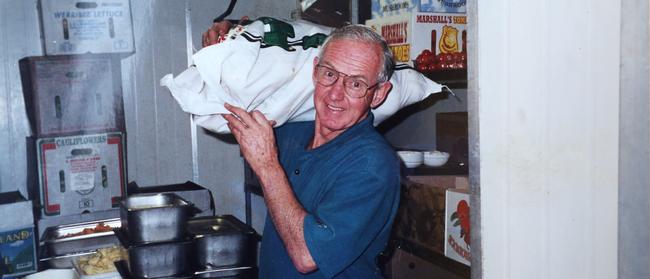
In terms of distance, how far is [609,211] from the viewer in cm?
120

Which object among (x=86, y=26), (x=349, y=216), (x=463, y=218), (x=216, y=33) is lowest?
(x=463, y=218)

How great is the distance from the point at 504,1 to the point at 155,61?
3.73 m

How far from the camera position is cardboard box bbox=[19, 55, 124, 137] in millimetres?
3814

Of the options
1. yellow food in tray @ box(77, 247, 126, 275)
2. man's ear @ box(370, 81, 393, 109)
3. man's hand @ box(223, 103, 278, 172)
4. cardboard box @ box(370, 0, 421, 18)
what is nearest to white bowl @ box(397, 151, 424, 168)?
cardboard box @ box(370, 0, 421, 18)

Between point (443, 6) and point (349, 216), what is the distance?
1569mm

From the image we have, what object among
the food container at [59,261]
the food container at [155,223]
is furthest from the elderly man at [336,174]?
the food container at [59,261]

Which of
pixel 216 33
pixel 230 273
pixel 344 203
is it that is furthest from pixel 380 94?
pixel 230 273

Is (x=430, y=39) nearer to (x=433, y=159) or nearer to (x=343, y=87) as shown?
(x=433, y=159)

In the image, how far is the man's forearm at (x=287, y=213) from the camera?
1.56 m

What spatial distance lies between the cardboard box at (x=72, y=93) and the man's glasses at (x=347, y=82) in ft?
8.83

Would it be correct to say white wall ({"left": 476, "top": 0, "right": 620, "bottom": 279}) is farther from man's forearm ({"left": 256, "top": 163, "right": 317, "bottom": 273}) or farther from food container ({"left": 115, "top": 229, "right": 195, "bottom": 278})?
food container ({"left": 115, "top": 229, "right": 195, "bottom": 278})

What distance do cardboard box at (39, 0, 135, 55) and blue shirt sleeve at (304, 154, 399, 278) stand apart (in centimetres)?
287

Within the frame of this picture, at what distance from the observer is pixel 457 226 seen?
2.31 metres

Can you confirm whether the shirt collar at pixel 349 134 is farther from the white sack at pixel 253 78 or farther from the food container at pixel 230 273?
the food container at pixel 230 273
